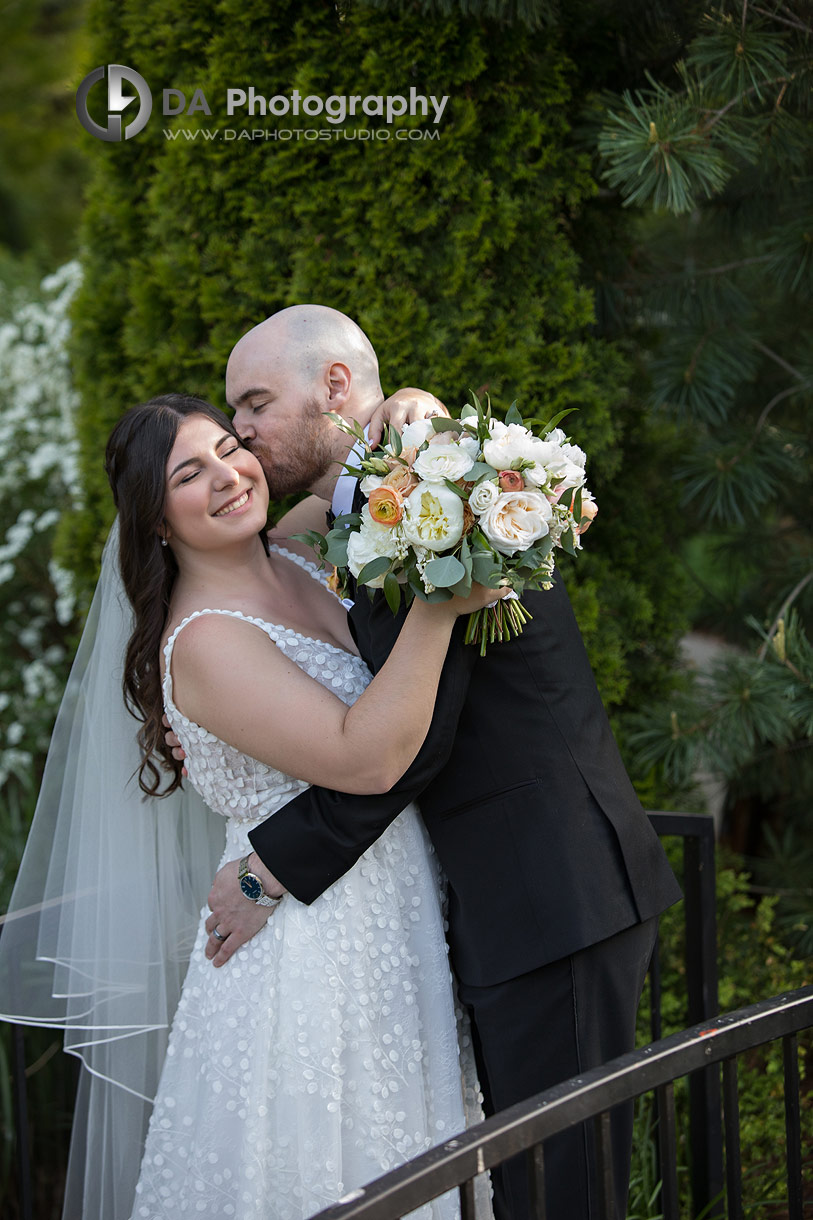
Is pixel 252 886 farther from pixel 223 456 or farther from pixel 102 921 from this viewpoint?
pixel 223 456

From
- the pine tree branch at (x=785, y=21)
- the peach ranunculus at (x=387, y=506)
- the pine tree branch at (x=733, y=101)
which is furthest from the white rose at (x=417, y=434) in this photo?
the pine tree branch at (x=785, y=21)

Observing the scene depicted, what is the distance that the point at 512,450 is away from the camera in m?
1.86

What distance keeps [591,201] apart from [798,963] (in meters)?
2.75

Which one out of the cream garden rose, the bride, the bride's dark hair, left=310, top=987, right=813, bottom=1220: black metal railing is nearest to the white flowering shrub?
the bride

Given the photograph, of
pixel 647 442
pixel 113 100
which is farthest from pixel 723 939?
pixel 113 100

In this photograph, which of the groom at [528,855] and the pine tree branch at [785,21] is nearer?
the groom at [528,855]

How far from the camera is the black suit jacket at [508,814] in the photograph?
2.14 m

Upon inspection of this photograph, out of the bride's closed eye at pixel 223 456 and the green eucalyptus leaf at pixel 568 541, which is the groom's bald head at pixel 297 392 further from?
the green eucalyptus leaf at pixel 568 541

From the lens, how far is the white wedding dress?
2238 mm

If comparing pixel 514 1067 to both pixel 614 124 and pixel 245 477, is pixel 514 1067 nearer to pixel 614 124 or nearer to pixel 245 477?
pixel 245 477

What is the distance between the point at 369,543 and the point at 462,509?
0.19 metres

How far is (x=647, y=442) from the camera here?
3.91m

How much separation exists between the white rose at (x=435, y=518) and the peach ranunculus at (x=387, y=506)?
0.03 m

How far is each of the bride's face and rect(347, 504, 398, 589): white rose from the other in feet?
1.75
